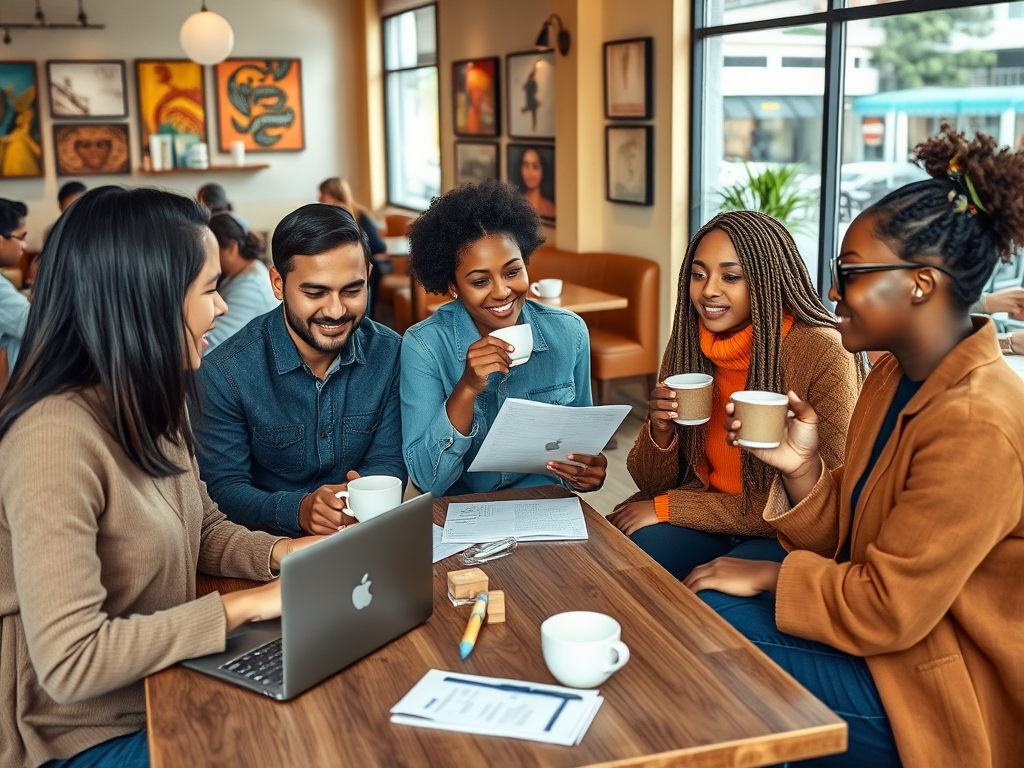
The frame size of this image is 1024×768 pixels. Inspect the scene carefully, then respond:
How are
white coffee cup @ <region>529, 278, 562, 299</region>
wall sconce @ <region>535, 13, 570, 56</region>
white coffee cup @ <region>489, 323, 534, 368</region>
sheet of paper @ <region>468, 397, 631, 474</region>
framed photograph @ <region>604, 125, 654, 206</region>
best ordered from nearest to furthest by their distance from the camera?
sheet of paper @ <region>468, 397, 631, 474</region>, white coffee cup @ <region>489, 323, 534, 368</region>, white coffee cup @ <region>529, 278, 562, 299</region>, framed photograph @ <region>604, 125, 654, 206</region>, wall sconce @ <region>535, 13, 570, 56</region>

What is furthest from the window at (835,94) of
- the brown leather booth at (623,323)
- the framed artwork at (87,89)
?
the framed artwork at (87,89)

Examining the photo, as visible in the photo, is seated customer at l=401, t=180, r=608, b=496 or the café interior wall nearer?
seated customer at l=401, t=180, r=608, b=496

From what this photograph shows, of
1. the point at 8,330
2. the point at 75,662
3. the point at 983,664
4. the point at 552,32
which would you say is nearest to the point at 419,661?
the point at 75,662

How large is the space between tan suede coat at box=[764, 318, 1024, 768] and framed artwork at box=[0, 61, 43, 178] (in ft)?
27.8

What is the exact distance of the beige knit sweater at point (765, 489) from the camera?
6.73ft

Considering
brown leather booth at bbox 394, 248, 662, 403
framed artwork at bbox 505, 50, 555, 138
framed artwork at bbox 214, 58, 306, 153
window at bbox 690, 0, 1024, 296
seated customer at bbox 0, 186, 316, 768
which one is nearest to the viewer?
seated customer at bbox 0, 186, 316, 768

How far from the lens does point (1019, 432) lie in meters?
1.39

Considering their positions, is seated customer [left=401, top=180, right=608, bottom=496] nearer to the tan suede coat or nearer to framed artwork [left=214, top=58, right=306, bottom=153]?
the tan suede coat

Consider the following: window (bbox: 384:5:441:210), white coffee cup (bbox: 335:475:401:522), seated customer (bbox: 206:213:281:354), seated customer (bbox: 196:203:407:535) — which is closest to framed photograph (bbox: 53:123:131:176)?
window (bbox: 384:5:441:210)

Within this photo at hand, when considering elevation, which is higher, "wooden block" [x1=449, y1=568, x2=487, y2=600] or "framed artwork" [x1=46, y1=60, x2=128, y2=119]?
"framed artwork" [x1=46, y1=60, x2=128, y2=119]

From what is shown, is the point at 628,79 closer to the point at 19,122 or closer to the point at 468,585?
the point at 468,585

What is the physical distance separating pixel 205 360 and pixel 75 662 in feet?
3.10

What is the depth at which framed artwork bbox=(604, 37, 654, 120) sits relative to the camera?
5227 millimetres

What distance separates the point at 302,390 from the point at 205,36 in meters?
5.34
